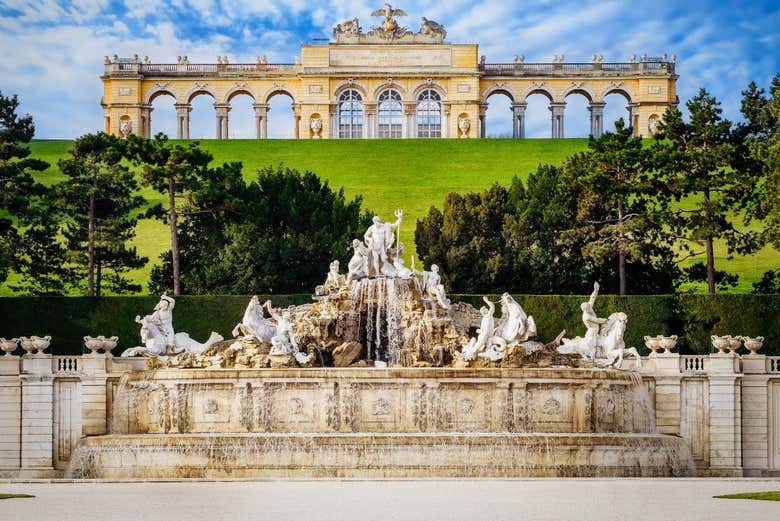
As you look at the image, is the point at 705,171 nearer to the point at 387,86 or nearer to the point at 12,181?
the point at 12,181

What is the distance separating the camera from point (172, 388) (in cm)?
3189

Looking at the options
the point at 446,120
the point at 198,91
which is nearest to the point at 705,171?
the point at 446,120

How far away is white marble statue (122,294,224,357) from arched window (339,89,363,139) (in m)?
48.2

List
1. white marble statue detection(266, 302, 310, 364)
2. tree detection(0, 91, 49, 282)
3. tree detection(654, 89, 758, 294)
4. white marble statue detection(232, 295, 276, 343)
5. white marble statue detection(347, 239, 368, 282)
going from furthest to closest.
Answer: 1. tree detection(0, 91, 49, 282)
2. tree detection(654, 89, 758, 294)
3. white marble statue detection(347, 239, 368, 282)
4. white marble statue detection(232, 295, 276, 343)
5. white marble statue detection(266, 302, 310, 364)

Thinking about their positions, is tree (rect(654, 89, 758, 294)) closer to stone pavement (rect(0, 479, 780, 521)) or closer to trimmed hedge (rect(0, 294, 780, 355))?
trimmed hedge (rect(0, 294, 780, 355))

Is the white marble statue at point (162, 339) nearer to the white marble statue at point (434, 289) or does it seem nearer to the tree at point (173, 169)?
the white marble statue at point (434, 289)

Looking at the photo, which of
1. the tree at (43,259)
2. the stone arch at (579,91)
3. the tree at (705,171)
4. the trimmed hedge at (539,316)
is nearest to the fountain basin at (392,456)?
the trimmed hedge at (539,316)

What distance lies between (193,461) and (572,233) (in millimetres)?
22119

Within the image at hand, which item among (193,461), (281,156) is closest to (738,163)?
(193,461)

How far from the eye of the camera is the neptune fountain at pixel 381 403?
95.9 feet

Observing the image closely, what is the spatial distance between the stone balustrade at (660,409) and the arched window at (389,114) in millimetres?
50072

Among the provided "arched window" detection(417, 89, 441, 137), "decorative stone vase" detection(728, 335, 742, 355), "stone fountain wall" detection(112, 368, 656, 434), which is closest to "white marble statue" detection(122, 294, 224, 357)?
"stone fountain wall" detection(112, 368, 656, 434)

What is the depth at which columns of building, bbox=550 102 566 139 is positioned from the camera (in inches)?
3268

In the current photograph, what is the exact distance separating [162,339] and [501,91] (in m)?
51.3
